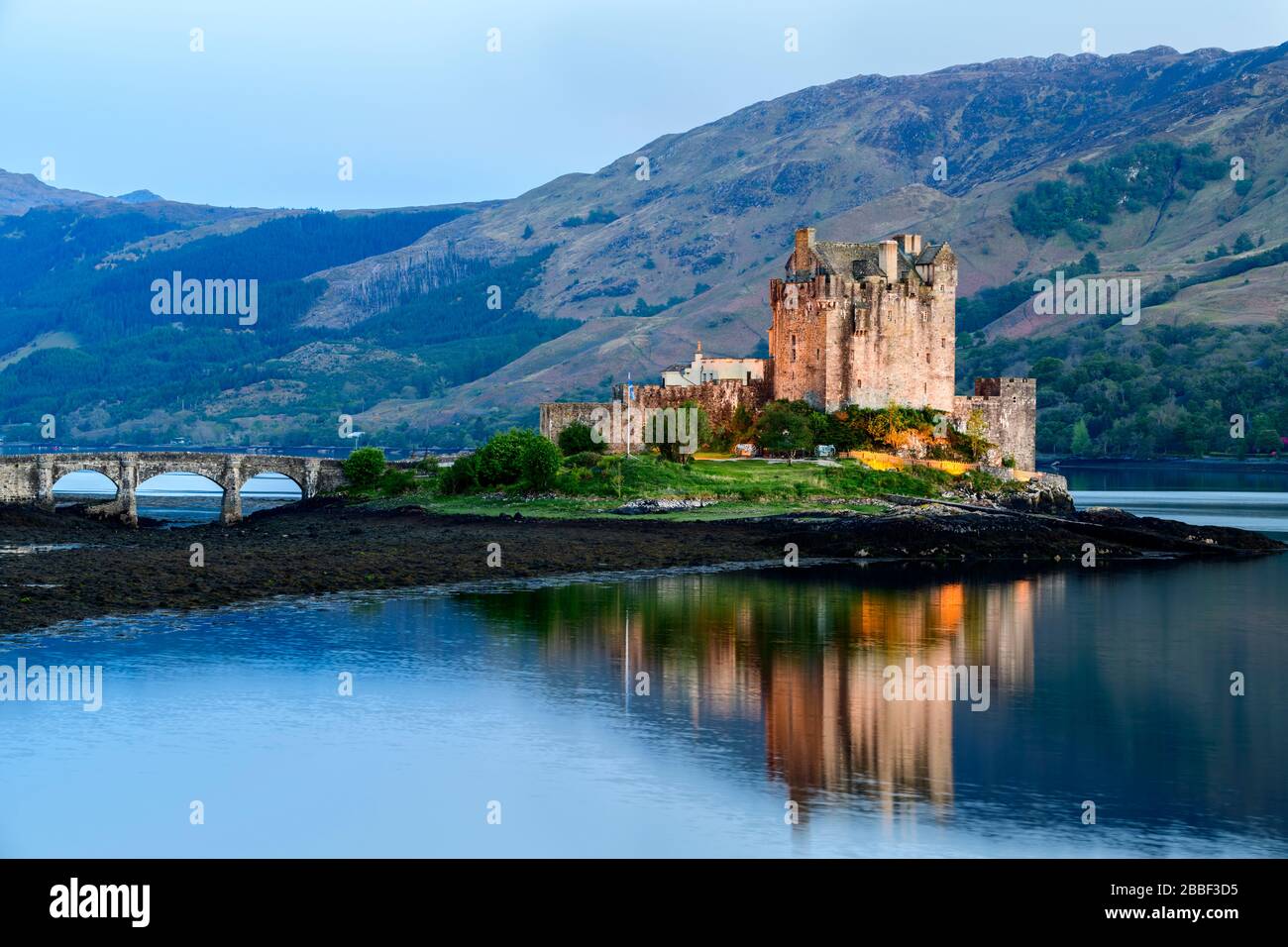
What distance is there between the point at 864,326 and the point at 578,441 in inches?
596

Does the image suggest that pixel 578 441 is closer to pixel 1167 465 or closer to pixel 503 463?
pixel 503 463

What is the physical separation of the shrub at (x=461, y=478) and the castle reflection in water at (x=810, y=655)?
2491 centimetres

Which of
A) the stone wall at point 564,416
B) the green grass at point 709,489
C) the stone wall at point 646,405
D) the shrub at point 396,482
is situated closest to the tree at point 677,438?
the stone wall at point 646,405

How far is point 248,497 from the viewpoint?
113750 mm

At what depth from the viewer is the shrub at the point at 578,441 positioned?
78.1 metres

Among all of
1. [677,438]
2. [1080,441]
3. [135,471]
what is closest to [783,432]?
[677,438]

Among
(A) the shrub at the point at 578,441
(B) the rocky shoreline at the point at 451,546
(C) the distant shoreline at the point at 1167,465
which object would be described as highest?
(A) the shrub at the point at 578,441

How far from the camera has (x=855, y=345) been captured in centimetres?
7569

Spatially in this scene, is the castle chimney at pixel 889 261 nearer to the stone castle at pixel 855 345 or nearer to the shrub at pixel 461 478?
the stone castle at pixel 855 345

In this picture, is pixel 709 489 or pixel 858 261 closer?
pixel 709 489

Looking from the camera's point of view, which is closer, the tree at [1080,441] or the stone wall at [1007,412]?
the stone wall at [1007,412]

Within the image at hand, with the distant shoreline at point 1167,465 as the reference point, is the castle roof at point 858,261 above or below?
above
